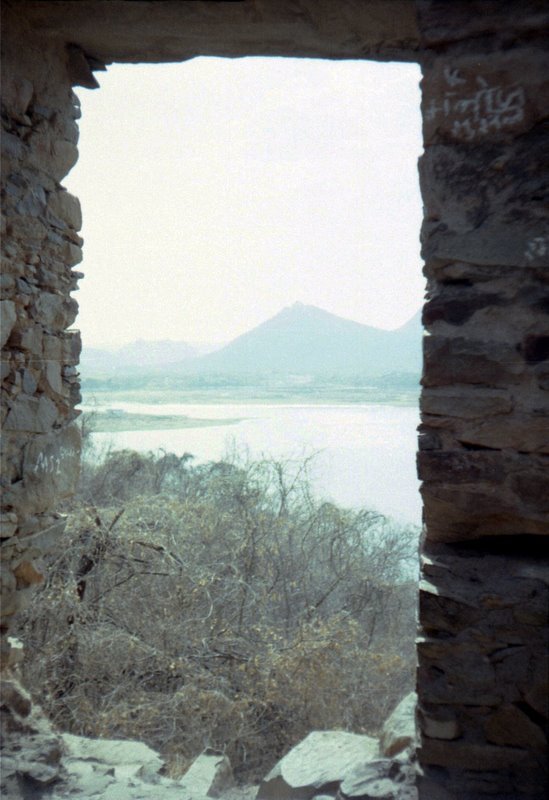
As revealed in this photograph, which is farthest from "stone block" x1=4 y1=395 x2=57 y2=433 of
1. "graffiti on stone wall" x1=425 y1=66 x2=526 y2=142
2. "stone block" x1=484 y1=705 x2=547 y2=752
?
"stone block" x1=484 y1=705 x2=547 y2=752

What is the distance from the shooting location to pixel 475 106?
6.24 ft

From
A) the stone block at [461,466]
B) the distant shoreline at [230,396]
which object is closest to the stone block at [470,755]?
the stone block at [461,466]

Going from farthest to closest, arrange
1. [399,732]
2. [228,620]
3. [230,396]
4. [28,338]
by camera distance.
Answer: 1. [230,396]
2. [228,620]
3. [399,732]
4. [28,338]

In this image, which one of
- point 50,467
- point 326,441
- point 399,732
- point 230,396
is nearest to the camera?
point 50,467

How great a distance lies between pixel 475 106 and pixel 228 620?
4991 mm

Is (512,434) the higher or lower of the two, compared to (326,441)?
higher

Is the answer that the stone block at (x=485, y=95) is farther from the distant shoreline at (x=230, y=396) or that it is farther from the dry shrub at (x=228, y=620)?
the distant shoreline at (x=230, y=396)

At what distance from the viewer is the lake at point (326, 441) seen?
752 cm

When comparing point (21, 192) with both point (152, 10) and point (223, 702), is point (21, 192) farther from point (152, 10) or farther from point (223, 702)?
point (223, 702)

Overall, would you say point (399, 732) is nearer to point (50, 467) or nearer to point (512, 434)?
point (512, 434)

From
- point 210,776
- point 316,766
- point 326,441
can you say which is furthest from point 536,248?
point 326,441

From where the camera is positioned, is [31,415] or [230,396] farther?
[230,396]

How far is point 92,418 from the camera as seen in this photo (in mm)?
8547

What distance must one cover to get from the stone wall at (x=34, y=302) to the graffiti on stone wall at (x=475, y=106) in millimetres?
1351
